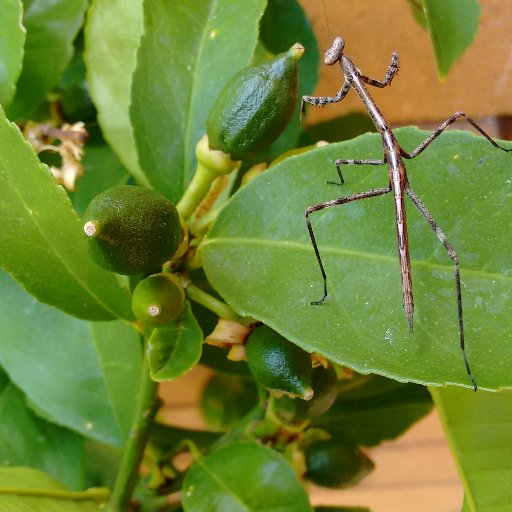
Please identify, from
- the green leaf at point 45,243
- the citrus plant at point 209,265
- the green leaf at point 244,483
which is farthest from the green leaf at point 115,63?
the green leaf at point 244,483

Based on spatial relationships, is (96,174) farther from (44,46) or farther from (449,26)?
(449,26)

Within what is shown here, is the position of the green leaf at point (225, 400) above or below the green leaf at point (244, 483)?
below

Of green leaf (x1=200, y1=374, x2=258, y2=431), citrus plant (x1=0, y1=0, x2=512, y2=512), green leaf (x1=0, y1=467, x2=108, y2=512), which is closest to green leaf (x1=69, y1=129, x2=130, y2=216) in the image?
citrus plant (x1=0, y1=0, x2=512, y2=512)

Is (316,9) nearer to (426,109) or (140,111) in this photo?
(426,109)

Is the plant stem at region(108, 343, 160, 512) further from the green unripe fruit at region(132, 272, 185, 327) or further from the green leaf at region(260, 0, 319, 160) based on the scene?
the green leaf at region(260, 0, 319, 160)

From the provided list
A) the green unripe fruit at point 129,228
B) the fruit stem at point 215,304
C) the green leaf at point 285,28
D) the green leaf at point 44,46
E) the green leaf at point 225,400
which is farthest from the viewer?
the green leaf at point 225,400

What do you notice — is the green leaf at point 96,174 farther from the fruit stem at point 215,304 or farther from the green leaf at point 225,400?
the green leaf at point 225,400
